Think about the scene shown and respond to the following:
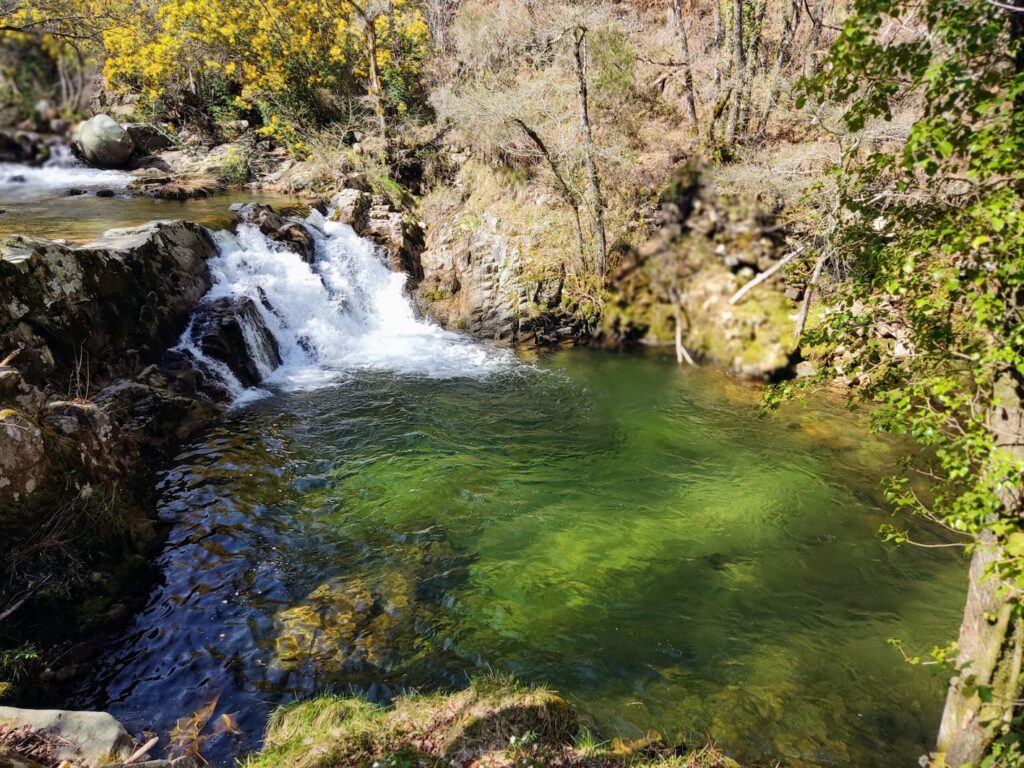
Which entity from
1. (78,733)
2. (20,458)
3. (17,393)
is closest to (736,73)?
(17,393)

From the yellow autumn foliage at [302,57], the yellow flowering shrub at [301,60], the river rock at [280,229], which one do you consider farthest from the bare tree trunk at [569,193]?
the yellow flowering shrub at [301,60]

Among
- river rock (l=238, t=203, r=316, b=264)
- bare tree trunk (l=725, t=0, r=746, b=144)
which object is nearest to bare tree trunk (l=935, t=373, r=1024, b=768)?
bare tree trunk (l=725, t=0, r=746, b=144)

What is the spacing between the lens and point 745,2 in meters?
16.0

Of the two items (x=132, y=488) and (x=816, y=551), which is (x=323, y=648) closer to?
(x=132, y=488)

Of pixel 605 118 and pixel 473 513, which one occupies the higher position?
pixel 605 118

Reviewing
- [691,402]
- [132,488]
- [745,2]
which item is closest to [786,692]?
[691,402]

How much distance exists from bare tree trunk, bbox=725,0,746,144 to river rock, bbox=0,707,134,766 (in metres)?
16.7

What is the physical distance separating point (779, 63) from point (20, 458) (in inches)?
704

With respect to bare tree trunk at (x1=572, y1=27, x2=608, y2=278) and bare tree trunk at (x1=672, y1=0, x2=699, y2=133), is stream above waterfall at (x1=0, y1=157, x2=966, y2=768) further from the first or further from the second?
bare tree trunk at (x1=672, y1=0, x2=699, y2=133)

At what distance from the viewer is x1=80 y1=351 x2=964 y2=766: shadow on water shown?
4762 mm

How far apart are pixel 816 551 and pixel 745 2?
54.3 ft

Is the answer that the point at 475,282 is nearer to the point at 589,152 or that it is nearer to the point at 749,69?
the point at 589,152

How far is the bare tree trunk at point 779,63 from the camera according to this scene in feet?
45.8

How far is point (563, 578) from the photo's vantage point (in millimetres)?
6250
